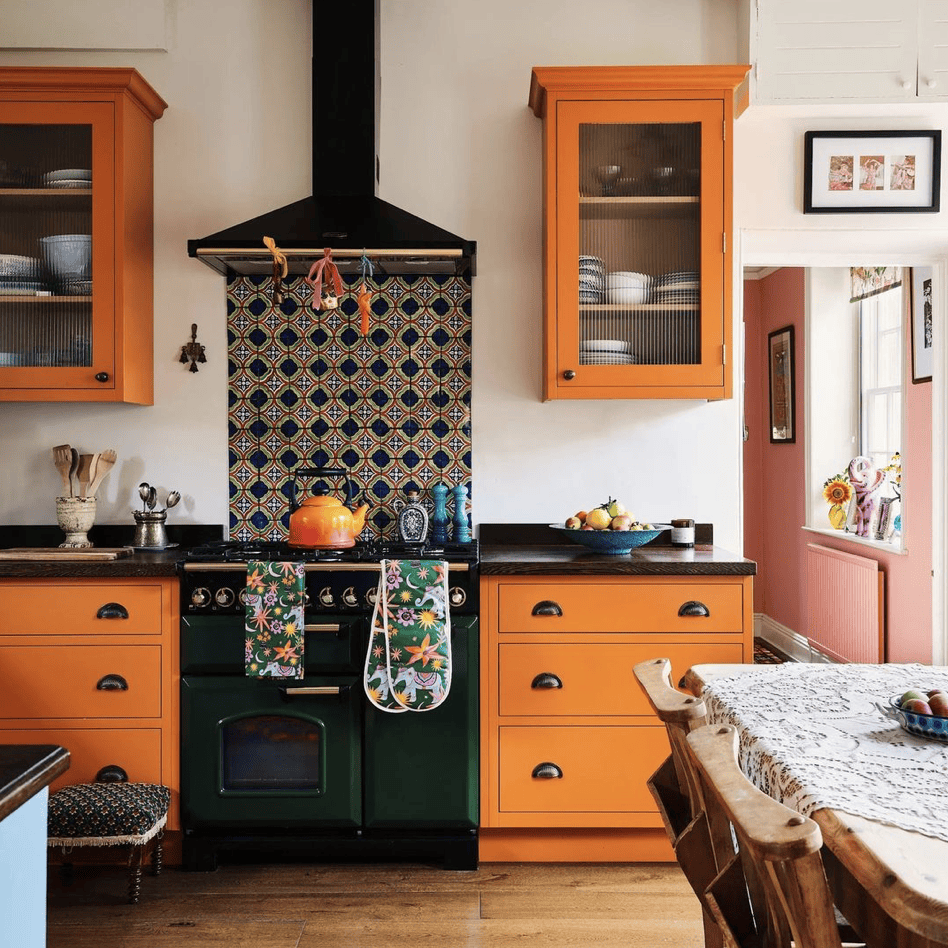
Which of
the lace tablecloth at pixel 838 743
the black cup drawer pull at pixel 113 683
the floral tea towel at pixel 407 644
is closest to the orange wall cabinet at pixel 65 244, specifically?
the black cup drawer pull at pixel 113 683

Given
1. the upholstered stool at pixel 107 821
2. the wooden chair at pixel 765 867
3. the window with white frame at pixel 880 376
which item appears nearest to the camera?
the wooden chair at pixel 765 867

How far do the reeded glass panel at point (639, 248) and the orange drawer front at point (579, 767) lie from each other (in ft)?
3.88

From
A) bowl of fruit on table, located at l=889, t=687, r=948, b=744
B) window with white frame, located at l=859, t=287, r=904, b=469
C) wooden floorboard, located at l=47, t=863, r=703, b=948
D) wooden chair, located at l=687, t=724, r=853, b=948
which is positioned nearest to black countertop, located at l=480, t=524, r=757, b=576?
wooden floorboard, located at l=47, t=863, r=703, b=948

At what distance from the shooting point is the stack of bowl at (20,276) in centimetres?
294

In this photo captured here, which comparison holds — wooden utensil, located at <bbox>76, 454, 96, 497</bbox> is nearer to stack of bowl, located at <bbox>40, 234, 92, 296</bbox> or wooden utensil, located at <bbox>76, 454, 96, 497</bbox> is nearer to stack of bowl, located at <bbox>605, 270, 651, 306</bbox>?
stack of bowl, located at <bbox>40, 234, 92, 296</bbox>

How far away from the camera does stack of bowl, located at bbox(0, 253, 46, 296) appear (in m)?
2.94

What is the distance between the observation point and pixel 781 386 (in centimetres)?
557

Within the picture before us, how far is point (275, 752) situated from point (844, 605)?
128 inches

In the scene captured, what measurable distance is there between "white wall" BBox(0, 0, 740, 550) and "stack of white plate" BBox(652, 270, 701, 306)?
462 mm

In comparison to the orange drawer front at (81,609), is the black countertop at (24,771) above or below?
above

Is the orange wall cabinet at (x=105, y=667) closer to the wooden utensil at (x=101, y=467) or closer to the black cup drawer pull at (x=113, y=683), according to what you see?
the black cup drawer pull at (x=113, y=683)

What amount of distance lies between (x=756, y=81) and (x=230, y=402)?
2142mm

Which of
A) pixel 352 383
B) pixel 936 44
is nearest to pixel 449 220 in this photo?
pixel 352 383

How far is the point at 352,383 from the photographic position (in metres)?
3.23
